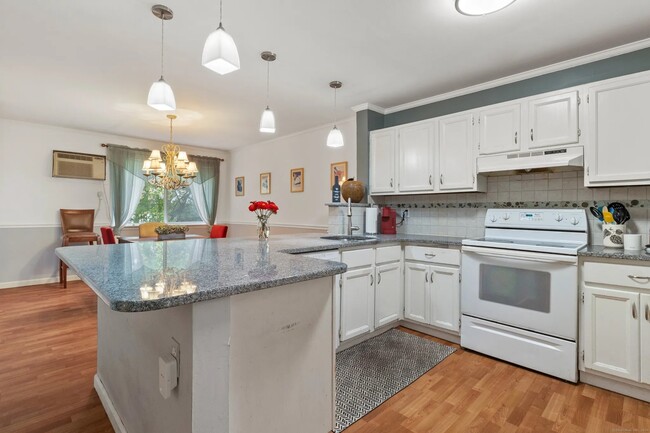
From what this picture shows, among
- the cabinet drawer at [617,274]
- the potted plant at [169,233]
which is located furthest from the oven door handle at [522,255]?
the potted plant at [169,233]

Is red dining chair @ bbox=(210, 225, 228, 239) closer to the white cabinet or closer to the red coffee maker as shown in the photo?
the red coffee maker

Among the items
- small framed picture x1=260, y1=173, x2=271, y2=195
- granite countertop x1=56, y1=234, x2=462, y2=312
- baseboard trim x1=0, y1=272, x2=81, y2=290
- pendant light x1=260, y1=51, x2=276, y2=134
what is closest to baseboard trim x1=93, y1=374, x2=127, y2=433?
granite countertop x1=56, y1=234, x2=462, y2=312

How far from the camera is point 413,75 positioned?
2967 millimetres

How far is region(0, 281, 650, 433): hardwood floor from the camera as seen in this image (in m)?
1.71

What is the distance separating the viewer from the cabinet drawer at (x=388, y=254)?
283 cm

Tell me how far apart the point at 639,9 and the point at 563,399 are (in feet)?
7.98

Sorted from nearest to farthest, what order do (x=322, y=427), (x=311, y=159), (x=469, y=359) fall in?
1. (x=322, y=427)
2. (x=469, y=359)
3. (x=311, y=159)

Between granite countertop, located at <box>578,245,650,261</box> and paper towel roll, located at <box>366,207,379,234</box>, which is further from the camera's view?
paper towel roll, located at <box>366,207,379,234</box>

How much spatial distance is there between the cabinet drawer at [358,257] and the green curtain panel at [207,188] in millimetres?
4476

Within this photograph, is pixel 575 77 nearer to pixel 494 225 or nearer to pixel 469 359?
pixel 494 225

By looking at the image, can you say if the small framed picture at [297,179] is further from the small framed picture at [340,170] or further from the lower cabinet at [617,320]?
the lower cabinet at [617,320]

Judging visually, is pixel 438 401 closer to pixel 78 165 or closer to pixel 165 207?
pixel 165 207

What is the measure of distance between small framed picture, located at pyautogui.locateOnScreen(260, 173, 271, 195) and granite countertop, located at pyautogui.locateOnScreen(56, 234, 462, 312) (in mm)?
3778

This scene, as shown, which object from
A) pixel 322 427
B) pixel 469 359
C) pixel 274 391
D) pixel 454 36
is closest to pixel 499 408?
pixel 469 359
